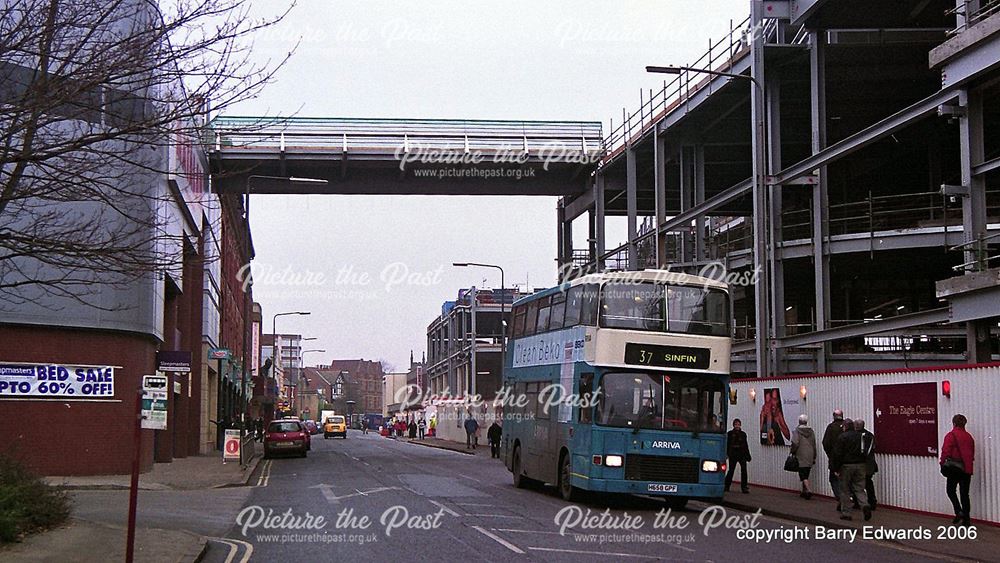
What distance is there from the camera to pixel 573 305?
21125 millimetres

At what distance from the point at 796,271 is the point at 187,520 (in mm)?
27900

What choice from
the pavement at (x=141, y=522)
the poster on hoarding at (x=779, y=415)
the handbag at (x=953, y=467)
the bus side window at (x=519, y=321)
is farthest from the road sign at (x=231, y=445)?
the handbag at (x=953, y=467)

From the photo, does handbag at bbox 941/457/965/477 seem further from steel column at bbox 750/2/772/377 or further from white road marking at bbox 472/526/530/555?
steel column at bbox 750/2/772/377

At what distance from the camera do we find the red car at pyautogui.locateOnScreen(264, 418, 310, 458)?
43594mm

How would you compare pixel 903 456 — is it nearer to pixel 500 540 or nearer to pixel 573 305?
pixel 573 305

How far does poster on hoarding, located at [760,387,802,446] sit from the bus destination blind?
4.83m

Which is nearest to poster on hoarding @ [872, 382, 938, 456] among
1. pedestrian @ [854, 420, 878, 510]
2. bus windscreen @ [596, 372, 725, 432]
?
pedestrian @ [854, 420, 878, 510]

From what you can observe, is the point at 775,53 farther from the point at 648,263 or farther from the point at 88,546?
the point at 88,546

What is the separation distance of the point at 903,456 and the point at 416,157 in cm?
2536

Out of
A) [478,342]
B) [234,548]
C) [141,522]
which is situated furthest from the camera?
[478,342]

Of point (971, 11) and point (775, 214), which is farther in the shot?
point (775, 214)

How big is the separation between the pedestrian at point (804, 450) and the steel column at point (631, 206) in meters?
18.0

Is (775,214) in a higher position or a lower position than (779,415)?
higher

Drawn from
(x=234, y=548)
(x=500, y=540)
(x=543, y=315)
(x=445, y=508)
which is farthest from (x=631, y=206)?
(x=234, y=548)
